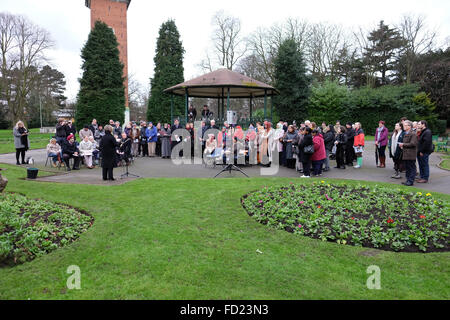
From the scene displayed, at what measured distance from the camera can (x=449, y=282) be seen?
420 centimetres

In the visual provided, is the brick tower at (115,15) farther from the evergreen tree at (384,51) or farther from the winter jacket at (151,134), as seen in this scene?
the evergreen tree at (384,51)

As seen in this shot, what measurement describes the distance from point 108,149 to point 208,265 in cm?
724

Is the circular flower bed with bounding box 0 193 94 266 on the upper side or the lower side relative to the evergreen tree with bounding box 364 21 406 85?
lower

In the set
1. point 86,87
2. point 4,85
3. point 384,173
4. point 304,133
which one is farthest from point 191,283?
point 4,85

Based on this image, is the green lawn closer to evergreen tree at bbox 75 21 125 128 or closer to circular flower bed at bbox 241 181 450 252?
circular flower bed at bbox 241 181 450 252

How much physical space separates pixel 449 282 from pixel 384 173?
8992 millimetres

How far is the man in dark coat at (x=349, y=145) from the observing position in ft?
47.1

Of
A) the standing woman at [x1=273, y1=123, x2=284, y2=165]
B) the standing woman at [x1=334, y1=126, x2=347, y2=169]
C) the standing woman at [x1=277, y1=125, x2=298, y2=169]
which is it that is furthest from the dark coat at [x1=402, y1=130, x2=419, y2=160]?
the standing woman at [x1=273, y1=123, x2=284, y2=165]

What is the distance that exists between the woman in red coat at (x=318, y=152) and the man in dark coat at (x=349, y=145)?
3.07 metres

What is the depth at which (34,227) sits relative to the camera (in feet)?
18.7

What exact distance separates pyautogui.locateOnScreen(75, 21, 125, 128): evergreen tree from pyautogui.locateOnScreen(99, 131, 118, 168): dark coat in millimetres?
22028

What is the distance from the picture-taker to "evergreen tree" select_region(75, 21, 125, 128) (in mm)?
30797

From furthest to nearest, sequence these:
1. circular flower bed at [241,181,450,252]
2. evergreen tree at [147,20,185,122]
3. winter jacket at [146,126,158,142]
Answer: evergreen tree at [147,20,185,122], winter jacket at [146,126,158,142], circular flower bed at [241,181,450,252]

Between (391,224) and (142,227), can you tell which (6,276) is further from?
(391,224)
